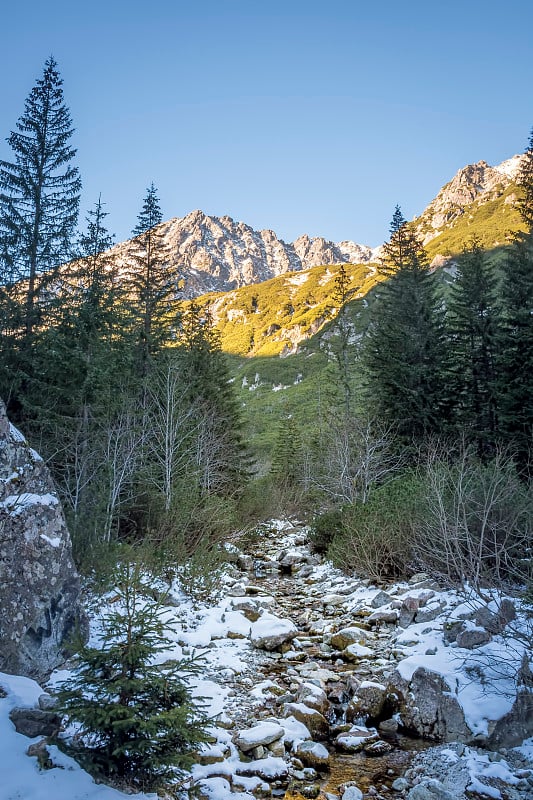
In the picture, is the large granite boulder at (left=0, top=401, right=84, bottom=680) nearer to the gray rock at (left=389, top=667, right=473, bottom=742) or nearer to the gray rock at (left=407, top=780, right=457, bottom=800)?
the gray rock at (left=407, top=780, right=457, bottom=800)

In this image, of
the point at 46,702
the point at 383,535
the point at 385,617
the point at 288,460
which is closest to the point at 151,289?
the point at 383,535

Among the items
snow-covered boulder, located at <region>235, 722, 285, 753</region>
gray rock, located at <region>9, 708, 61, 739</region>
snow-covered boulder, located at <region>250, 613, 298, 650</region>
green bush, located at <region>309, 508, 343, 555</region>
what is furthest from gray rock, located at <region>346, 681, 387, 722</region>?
green bush, located at <region>309, 508, 343, 555</region>

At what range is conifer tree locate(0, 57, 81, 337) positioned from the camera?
15.0m

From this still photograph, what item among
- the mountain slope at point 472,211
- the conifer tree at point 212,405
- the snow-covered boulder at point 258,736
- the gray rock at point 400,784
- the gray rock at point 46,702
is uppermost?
the mountain slope at point 472,211

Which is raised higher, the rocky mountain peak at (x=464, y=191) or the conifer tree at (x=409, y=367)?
the rocky mountain peak at (x=464, y=191)

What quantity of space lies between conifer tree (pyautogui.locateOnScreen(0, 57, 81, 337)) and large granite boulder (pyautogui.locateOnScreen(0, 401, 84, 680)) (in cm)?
895

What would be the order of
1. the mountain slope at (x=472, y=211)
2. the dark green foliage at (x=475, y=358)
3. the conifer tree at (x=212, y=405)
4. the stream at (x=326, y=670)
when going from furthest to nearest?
the mountain slope at (x=472, y=211)
the dark green foliage at (x=475, y=358)
the conifer tree at (x=212, y=405)
the stream at (x=326, y=670)

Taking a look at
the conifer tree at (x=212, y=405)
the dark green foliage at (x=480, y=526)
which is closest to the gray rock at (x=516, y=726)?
the dark green foliage at (x=480, y=526)

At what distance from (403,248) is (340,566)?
2243cm

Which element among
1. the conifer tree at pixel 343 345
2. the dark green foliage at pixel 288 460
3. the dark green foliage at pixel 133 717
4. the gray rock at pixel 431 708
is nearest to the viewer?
the dark green foliage at pixel 133 717

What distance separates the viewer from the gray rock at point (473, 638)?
7.10m

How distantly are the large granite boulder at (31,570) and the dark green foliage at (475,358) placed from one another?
1738cm

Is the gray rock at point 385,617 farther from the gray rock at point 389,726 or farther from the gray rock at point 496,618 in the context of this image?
the gray rock at point 389,726

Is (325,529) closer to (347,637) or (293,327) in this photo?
(347,637)
